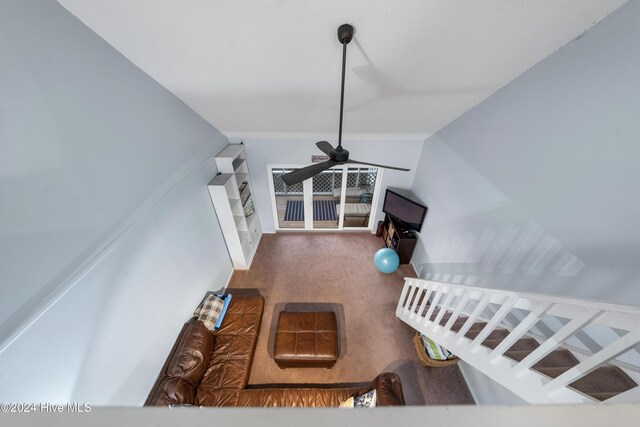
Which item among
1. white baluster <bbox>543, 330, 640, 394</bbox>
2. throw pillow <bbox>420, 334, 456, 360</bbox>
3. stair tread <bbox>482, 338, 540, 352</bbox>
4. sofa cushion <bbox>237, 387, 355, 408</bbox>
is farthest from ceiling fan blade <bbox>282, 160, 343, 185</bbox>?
throw pillow <bbox>420, 334, 456, 360</bbox>

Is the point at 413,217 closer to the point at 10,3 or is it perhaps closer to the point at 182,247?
the point at 182,247

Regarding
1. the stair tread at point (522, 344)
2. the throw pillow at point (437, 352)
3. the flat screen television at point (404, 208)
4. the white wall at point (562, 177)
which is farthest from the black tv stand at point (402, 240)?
the stair tread at point (522, 344)

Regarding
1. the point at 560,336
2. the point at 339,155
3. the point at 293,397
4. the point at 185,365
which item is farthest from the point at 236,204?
the point at 560,336

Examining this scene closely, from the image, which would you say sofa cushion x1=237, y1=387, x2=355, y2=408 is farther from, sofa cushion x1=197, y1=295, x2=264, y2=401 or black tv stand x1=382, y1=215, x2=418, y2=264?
black tv stand x1=382, y1=215, x2=418, y2=264

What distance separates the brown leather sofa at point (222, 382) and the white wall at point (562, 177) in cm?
147

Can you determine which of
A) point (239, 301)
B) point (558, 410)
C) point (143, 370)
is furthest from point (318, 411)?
point (239, 301)

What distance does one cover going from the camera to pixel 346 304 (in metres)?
3.56

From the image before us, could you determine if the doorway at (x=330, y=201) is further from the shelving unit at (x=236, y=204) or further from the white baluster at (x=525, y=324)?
the white baluster at (x=525, y=324)

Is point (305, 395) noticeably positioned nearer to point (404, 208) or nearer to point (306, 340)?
point (306, 340)

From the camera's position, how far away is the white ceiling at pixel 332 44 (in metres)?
1.36

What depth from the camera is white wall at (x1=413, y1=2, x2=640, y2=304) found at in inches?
54.0

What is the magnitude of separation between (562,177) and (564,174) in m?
0.02

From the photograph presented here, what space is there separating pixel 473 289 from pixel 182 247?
2.87 meters

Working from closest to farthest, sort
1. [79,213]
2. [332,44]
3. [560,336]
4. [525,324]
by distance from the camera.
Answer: [560,336] < [525,324] < [79,213] < [332,44]
